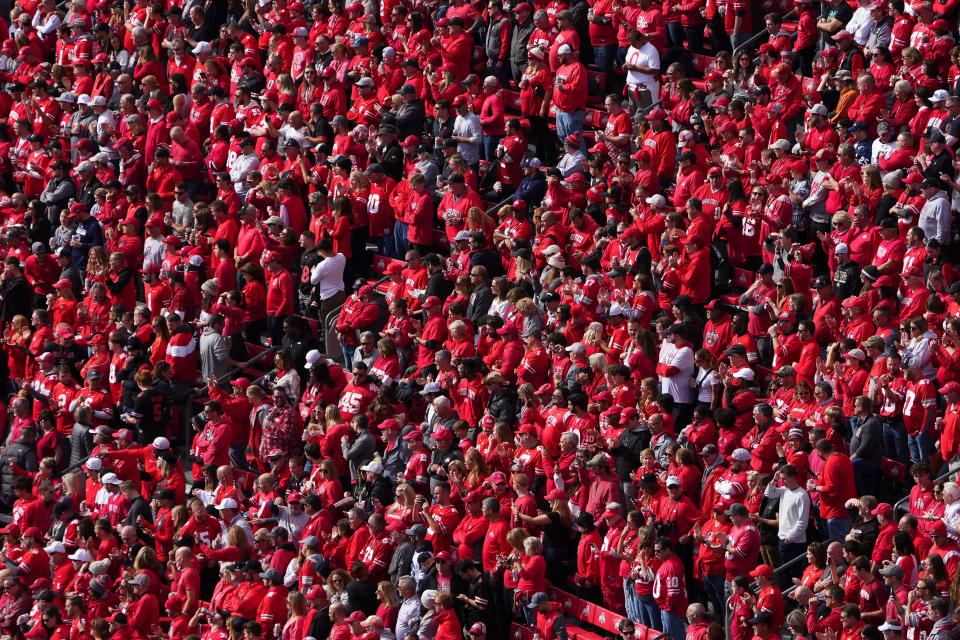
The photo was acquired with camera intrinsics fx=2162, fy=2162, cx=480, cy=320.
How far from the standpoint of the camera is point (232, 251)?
76.1 feet

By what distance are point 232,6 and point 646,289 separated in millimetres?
9630

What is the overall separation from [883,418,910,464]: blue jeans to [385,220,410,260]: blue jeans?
6.42m

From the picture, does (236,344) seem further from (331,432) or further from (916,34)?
(916,34)

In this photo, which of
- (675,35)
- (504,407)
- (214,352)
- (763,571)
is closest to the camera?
(763,571)

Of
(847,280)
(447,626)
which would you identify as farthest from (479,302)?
(447,626)

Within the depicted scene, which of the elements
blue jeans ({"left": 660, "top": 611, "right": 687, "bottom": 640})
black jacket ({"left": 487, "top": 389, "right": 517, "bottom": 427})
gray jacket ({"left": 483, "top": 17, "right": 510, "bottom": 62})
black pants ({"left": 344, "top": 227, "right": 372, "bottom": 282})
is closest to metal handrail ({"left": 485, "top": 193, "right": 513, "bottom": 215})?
black pants ({"left": 344, "top": 227, "right": 372, "bottom": 282})

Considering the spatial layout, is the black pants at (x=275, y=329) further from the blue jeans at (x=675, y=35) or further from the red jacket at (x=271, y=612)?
the blue jeans at (x=675, y=35)

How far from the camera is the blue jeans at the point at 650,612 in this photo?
17453 millimetres

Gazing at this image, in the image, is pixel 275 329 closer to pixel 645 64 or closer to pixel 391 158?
pixel 391 158

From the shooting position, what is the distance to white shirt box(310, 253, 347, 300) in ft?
73.2

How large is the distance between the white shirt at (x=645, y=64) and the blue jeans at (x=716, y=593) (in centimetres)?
731

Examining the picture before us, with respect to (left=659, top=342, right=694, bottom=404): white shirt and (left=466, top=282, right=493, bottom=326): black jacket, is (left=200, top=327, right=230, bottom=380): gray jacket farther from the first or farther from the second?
(left=659, top=342, right=694, bottom=404): white shirt

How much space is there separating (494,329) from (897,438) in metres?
4.16

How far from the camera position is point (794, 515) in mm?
17438
